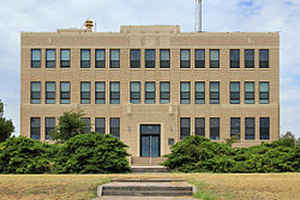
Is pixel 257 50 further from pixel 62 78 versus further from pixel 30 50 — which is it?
pixel 30 50

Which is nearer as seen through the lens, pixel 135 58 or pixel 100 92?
pixel 100 92

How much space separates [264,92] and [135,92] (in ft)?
47.4

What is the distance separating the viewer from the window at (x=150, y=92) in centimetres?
5047

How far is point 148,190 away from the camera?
17016 millimetres

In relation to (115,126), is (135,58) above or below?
above

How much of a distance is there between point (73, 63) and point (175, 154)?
2607 centimetres

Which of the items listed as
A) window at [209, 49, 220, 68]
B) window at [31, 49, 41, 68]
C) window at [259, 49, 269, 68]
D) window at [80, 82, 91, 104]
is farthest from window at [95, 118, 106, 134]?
window at [259, 49, 269, 68]

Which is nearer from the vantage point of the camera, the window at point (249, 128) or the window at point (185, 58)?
the window at point (249, 128)

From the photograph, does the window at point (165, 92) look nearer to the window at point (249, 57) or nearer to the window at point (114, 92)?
the window at point (114, 92)

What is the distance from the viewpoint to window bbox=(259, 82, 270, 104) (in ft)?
167

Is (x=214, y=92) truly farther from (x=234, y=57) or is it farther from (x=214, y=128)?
(x=234, y=57)

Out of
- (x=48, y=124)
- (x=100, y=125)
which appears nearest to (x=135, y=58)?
(x=100, y=125)

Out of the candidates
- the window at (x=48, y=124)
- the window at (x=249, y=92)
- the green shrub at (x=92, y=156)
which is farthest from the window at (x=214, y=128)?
the green shrub at (x=92, y=156)

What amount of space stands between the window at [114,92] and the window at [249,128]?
1450cm
